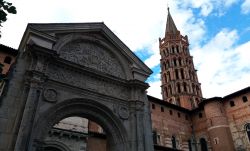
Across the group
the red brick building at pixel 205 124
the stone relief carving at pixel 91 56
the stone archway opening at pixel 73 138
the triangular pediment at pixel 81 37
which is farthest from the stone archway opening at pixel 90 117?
the red brick building at pixel 205 124

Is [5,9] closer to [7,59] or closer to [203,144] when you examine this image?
[7,59]

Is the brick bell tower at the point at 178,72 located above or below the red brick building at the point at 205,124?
above

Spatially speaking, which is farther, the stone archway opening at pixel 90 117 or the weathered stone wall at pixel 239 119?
the weathered stone wall at pixel 239 119

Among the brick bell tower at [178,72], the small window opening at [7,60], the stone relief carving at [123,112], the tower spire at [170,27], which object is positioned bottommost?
the stone relief carving at [123,112]

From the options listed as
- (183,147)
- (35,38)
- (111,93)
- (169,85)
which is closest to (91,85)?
(111,93)

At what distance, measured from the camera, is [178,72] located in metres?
56.1

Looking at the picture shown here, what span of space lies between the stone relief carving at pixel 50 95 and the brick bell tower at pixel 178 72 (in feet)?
137

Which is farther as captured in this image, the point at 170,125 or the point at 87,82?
the point at 170,125

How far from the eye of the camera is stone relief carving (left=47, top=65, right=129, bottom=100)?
10805 millimetres

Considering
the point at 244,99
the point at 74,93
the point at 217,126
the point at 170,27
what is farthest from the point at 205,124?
the point at 170,27

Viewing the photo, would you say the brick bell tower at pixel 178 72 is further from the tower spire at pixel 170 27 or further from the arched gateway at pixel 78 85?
the arched gateway at pixel 78 85

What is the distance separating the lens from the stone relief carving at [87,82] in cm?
1080

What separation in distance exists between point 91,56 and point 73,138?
9.51m

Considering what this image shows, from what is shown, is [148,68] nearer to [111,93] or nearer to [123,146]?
[111,93]
